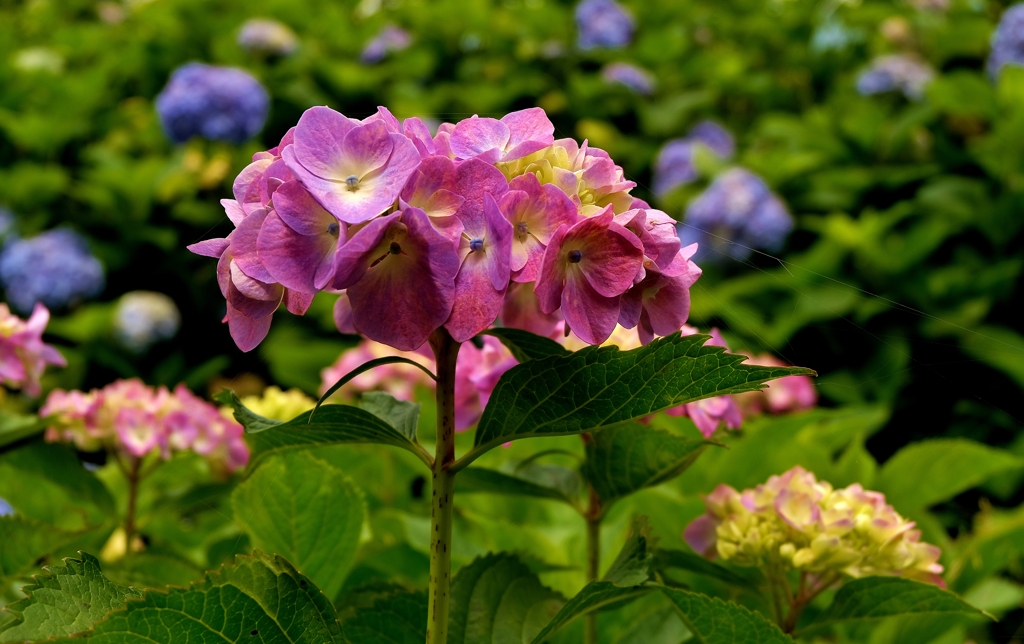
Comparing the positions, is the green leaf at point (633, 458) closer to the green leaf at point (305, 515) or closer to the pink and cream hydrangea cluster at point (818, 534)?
the pink and cream hydrangea cluster at point (818, 534)

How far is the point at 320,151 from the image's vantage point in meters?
0.55

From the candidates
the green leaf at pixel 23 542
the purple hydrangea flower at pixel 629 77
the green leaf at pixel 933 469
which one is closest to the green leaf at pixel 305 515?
the green leaf at pixel 23 542

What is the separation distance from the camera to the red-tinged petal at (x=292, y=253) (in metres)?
0.53

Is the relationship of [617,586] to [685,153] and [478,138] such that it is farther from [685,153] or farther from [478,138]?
[685,153]

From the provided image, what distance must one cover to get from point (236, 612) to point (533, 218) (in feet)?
0.92

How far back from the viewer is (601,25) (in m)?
3.27

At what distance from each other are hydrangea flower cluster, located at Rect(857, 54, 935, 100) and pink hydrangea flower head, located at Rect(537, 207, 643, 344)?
2.65m

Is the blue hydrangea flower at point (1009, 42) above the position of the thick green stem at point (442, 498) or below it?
below

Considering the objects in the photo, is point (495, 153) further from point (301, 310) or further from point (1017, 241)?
point (1017, 241)

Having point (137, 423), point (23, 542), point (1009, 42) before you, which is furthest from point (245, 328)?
point (1009, 42)

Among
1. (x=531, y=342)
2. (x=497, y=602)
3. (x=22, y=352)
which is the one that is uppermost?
(x=531, y=342)

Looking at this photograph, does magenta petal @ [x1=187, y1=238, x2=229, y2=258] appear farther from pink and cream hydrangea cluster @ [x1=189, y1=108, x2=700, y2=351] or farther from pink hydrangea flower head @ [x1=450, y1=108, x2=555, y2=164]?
pink hydrangea flower head @ [x1=450, y1=108, x2=555, y2=164]

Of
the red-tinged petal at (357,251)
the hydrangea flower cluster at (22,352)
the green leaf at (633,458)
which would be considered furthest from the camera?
the hydrangea flower cluster at (22,352)

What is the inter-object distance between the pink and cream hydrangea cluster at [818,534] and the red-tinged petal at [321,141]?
1.44 feet
